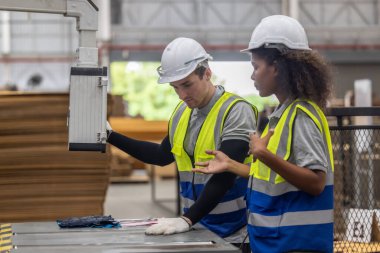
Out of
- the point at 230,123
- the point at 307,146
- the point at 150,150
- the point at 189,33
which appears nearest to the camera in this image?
the point at 307,146

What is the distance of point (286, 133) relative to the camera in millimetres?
2375

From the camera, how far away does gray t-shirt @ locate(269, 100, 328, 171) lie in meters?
2.30

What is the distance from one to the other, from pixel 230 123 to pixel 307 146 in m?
0.63

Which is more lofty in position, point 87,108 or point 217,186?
point 87,108

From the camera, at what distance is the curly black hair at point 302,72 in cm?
243

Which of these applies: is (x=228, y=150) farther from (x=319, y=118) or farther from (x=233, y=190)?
(x=319, y=118)

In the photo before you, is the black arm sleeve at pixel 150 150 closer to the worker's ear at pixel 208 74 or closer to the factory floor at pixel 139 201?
the worker's ear at pixel 208 74

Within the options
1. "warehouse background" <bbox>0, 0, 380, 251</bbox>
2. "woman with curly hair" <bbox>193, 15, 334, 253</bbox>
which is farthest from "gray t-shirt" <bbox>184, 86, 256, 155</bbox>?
"warehouse background" <bbox>0, 0, 380, 251</bbox>

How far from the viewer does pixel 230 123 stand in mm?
2891

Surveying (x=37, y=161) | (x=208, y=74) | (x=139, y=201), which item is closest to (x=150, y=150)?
(x=208, y=74)

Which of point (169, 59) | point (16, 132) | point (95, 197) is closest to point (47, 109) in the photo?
point (16, 132)

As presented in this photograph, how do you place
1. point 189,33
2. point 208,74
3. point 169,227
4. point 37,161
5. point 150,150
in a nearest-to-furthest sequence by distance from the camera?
1. point 169,227
2. point 208,74
3. point 150,150
4. point 37,161
5. point 189,33

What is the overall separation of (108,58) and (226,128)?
51.4 ft

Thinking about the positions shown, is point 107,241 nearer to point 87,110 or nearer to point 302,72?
point 87,110
